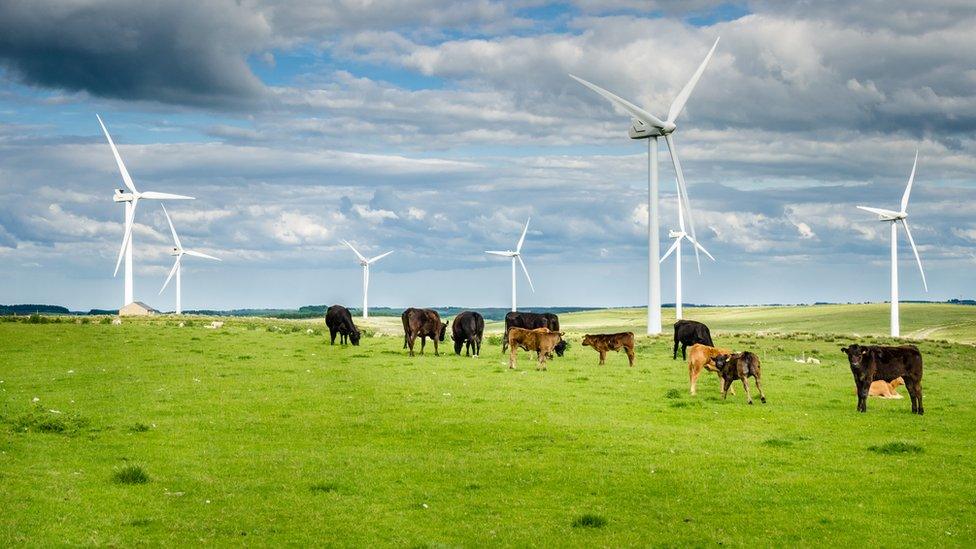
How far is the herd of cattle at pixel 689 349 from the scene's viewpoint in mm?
24062

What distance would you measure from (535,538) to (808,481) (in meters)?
5.76

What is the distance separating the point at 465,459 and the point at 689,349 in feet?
58.5

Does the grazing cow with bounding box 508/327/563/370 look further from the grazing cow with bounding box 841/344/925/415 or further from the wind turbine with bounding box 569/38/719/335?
the wind turbine with bounding box 569/38/719/335

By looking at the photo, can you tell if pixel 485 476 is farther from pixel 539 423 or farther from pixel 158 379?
pixel 158 379

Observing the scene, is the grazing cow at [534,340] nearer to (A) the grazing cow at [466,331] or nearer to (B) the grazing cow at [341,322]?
(A) the grazing cow at [466,331]

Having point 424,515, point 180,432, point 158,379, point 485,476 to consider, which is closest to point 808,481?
point 485,476

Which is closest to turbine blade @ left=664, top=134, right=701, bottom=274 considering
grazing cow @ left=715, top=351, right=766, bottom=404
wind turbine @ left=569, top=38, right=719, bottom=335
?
wind turbine @ left=569, top=38, right=719, bottom=335

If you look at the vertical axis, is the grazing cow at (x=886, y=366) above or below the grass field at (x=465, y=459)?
above

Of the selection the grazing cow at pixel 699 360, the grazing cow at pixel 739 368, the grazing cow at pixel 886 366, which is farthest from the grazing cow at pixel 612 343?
the grazing cow at pixel 886 366

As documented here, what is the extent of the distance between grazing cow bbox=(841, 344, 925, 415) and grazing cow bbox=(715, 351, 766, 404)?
2.51m

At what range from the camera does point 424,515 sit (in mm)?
13922

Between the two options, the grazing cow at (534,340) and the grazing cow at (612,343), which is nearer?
the grazing cow at (534,340)

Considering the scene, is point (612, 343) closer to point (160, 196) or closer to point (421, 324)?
point (421, 324)

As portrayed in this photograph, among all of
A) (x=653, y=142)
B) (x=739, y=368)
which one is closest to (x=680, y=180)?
(x=653, y=142)
